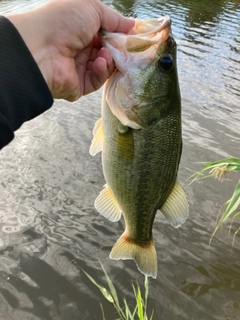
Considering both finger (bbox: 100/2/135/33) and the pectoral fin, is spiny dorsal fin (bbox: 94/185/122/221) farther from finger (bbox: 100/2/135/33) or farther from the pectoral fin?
finger (bbox: 100/2/135/33)

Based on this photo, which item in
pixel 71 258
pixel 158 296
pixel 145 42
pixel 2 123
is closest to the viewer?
pixel 2 123

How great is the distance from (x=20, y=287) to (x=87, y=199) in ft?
5.59

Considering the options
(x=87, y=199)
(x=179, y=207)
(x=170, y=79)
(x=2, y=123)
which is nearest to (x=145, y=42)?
(x=170, y=79)

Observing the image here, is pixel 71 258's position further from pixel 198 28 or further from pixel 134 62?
pixel 198 28

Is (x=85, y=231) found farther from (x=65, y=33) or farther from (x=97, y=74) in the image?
(x=65, y=33)

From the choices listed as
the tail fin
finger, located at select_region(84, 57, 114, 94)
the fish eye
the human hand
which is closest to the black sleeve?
the human hand

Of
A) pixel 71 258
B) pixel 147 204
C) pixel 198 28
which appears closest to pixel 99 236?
pixel 71 258

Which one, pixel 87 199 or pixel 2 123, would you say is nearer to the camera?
pixel 2 123

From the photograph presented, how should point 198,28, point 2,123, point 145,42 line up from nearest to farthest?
point 2,123 < point 145,42 < point 198,28

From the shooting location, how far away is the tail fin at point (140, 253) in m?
2.55

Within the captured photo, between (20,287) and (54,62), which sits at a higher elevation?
(54,62)

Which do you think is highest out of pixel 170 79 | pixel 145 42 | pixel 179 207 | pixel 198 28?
pixel 145 42

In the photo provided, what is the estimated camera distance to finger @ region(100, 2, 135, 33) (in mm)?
2141

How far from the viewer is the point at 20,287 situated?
4.23m
